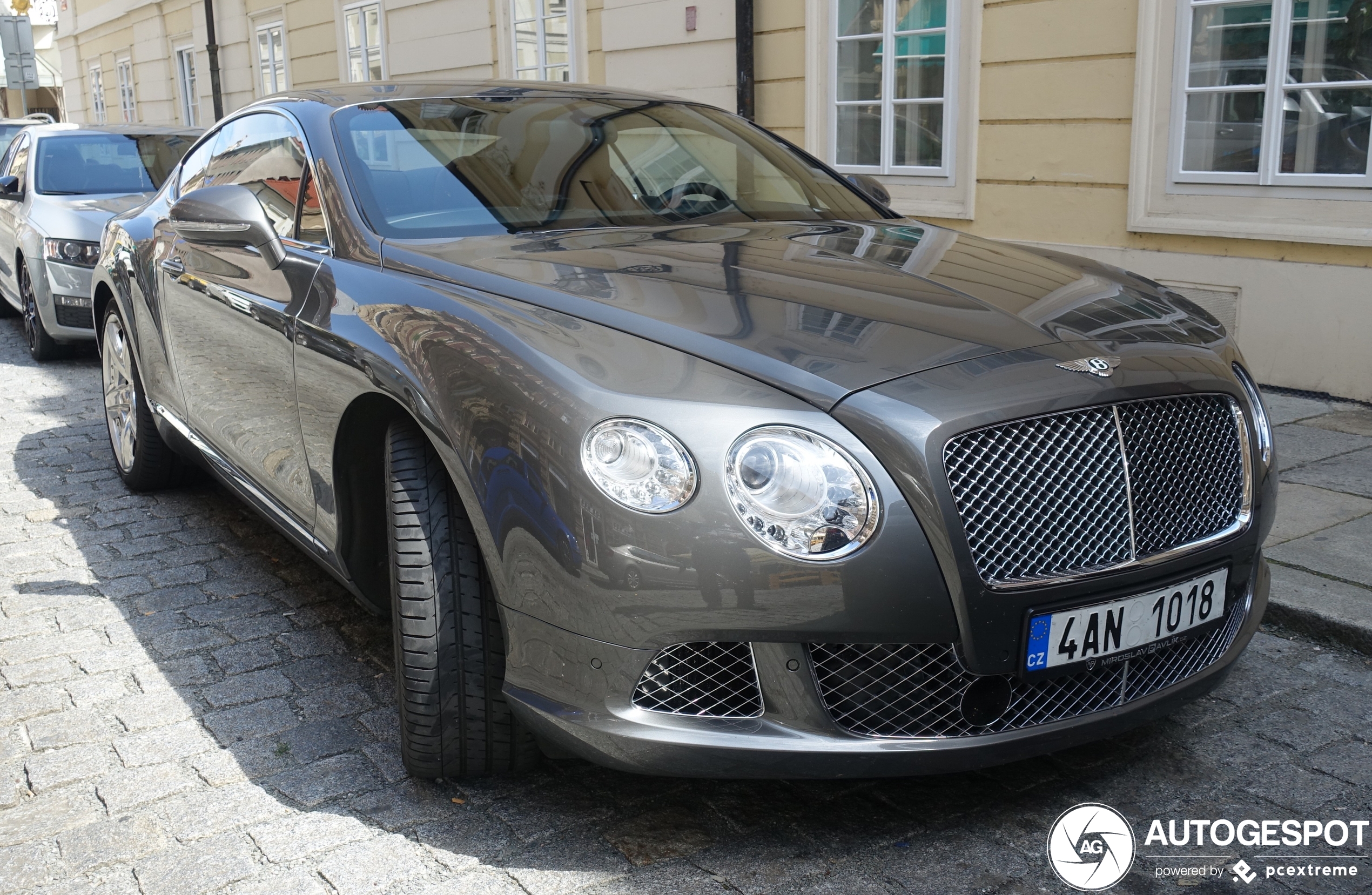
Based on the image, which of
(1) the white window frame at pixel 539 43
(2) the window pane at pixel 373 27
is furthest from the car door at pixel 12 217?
(2) the window pane at pixel 373 27

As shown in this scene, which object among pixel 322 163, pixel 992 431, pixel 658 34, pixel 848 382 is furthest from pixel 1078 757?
pixel 658 34

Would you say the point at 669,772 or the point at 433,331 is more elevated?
the point at 433,331

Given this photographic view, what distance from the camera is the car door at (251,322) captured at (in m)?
3.25

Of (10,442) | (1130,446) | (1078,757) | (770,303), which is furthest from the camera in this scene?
(10,442)

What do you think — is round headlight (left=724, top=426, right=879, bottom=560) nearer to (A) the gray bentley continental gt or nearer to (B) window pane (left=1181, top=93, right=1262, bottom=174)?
(A) the gray bentley continental gt

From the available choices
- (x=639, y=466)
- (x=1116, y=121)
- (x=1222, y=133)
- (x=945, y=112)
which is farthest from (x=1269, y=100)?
(x=639, y=466)

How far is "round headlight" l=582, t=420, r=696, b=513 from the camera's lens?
213 centimetres

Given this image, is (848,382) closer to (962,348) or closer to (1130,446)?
(962,348)

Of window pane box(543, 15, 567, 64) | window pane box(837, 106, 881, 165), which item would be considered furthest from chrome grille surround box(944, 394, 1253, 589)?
window pane box(543, 15, 567, 64)

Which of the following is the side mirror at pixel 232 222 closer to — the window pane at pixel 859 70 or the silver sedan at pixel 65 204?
the silver sedan at pixel 65 204

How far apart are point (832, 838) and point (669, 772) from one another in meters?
0.43

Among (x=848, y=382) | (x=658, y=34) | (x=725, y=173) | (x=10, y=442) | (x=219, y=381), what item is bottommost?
(x=10, y=442)

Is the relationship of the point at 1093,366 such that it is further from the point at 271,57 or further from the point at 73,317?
the point at 271,57

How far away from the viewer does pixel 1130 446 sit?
7.71 ft
